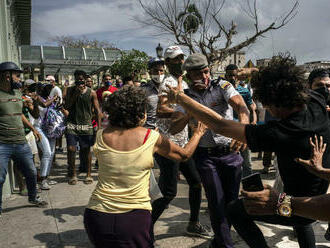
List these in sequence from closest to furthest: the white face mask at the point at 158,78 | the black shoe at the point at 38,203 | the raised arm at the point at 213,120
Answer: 1. the raised arm at the point at 213,120
2. the white face mask at the point at 158,78
3. the black shoe at the point at 38,203

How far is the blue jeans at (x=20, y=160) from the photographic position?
4.09 meters

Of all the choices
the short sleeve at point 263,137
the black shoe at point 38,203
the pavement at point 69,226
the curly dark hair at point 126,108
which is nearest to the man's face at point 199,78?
the curly dark hair at point 126,108

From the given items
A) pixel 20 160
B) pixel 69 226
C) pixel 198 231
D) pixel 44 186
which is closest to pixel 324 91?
pixel 198 231

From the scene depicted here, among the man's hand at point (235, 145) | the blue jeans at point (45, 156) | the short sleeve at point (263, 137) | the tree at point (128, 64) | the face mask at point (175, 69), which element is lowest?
the blue jeans at point (45, 156)

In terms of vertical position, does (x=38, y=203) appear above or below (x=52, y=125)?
below

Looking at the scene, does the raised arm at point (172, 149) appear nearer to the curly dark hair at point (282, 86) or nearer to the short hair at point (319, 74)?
the curly dark hair at point (282, 86)

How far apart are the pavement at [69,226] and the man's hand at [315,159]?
161cm

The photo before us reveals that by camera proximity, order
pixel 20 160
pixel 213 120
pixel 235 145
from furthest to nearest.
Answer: pixel 20 160, pixel 235 145, pixel 213 120

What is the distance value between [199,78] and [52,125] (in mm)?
3808

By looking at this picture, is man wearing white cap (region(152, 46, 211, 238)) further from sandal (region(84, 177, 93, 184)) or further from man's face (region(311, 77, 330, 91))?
sandal (region(84, 177, 93, 184))

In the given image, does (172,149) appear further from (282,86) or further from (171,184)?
(171,184)

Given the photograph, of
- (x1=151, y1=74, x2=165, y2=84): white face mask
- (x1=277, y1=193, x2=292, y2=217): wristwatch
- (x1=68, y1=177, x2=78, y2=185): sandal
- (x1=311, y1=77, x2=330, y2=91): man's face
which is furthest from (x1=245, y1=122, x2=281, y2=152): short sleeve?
(x1=68, y1=177, x2=78, y2=185): sandal

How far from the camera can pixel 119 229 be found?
202 centimetres

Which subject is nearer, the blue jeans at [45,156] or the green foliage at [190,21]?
the blue jeans at [45,156]
